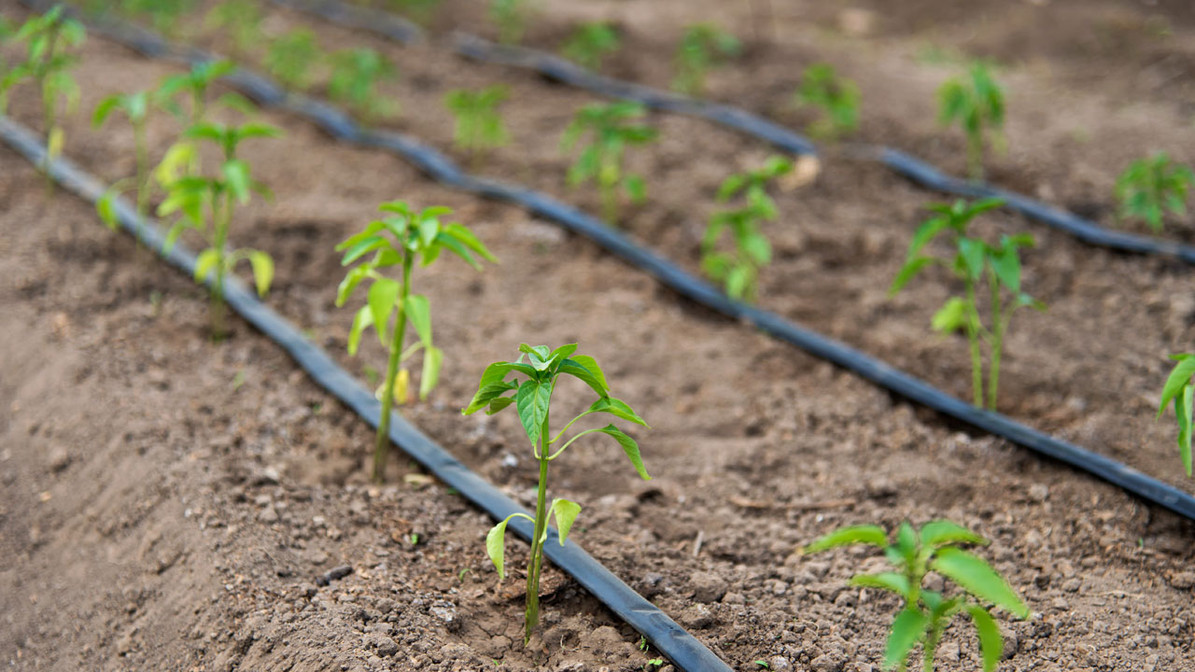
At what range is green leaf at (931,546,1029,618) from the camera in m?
1.29

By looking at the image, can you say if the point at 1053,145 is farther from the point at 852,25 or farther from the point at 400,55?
the point at 400,55

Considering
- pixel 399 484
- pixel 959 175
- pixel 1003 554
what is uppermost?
pixel 959 175

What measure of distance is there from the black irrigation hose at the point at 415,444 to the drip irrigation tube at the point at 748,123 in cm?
194

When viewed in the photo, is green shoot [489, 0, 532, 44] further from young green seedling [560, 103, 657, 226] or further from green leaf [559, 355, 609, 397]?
green leaf [559, 355, 609, 397]

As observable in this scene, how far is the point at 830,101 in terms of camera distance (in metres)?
4.30

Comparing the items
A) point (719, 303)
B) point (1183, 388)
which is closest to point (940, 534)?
point (1183, 388)

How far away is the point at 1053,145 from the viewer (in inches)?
177

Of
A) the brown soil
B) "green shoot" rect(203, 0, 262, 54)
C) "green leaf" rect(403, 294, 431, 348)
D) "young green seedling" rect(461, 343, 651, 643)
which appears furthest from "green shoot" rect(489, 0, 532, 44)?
"young green seedling" rect(461, 343, 651, 643)

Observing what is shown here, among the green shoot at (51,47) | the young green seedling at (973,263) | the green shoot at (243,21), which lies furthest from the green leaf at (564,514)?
the green shoot at (243,21)

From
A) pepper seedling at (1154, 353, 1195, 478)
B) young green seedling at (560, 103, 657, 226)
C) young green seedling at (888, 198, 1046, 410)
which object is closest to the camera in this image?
pepper seedling at (1154, 353, 1195, 478)

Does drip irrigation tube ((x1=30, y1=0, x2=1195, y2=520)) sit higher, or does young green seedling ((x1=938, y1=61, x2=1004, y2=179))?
young green seedling ((x1=938, y1=61, x2=1004, y2=179))

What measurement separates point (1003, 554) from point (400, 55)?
506cm

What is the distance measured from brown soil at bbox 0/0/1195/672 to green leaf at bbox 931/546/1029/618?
660 millimetres

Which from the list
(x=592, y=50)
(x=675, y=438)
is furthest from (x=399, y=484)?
(x=592, y=50)
